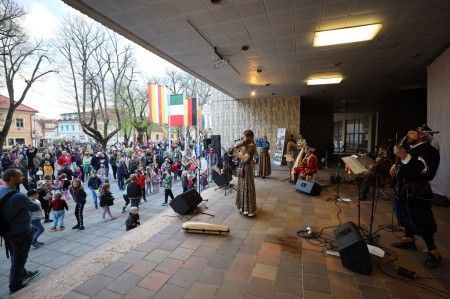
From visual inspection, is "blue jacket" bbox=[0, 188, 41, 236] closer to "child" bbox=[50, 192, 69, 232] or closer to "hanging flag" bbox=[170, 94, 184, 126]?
"child" bbox=[50, 192, 69, 232]

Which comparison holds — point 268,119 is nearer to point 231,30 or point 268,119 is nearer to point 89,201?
point 231,30

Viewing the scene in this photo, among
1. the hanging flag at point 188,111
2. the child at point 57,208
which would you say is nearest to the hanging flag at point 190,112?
the hanging flag at point 188,111

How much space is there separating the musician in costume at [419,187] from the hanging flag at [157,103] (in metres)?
11.4

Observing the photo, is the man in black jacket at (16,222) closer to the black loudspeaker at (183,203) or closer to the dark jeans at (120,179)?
the black loudspeaker at (183,203)

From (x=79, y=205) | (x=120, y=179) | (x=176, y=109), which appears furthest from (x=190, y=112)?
(x=79, y=205)

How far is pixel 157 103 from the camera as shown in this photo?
11.9 m

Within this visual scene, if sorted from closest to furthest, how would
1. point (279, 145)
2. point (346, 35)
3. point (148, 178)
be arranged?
point (346, 35) < point (148, 178) < point (279, 145)

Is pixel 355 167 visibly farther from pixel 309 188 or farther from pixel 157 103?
pixel 157 103

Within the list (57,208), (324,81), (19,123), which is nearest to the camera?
(57,208)

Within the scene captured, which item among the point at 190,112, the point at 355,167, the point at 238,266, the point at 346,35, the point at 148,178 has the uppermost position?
the point at 346,35

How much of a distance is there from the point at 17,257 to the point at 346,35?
7.08 m

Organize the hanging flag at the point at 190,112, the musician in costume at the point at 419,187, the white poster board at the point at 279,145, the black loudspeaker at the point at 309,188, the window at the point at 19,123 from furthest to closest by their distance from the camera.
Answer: the window at the point at 19,123 < the hanging flag at the point at 190,112 < the white poster board at the point at 279,145 < the black loudspeaker at the point at 309,188 < the musician in costume at the point at 419,187

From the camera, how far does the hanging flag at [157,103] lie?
11.6 m

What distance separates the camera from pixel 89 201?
27.0 feet
